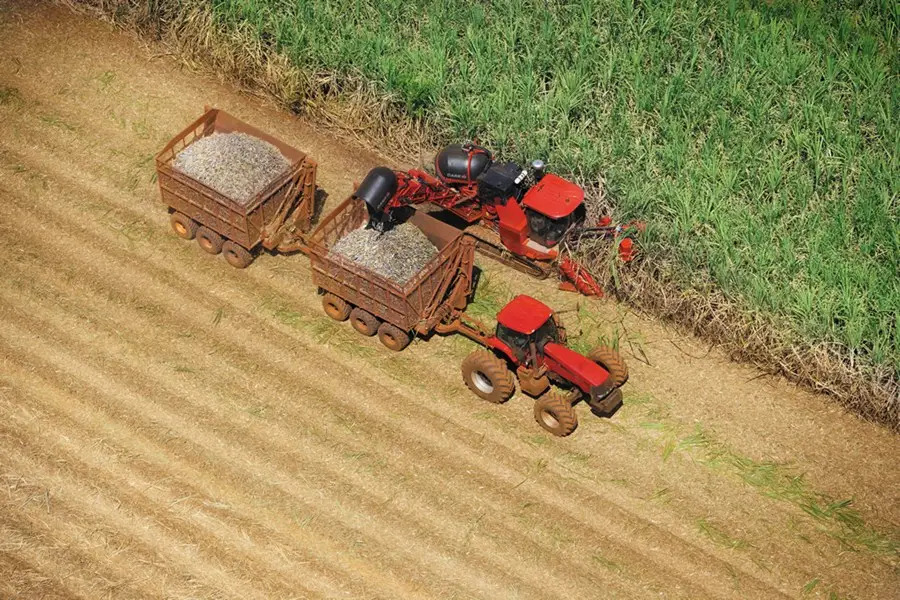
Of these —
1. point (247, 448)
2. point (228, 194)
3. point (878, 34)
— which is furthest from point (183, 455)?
point (878, 34)

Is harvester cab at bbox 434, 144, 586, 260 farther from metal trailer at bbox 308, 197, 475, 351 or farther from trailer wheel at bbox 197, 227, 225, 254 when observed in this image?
trailer wheel at bbox 197, 227, 225, 254

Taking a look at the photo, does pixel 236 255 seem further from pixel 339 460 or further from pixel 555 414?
pixel 555 414

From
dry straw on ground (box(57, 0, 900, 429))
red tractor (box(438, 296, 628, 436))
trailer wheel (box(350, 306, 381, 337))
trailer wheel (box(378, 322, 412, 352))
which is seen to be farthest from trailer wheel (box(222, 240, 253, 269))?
red tractor (box(438, 296, 628, 436))

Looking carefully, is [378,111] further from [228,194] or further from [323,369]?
[323,369]

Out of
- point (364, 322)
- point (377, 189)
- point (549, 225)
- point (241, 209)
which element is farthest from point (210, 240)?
point (549, 225)

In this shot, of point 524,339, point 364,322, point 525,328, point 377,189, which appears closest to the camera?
point 525,328
